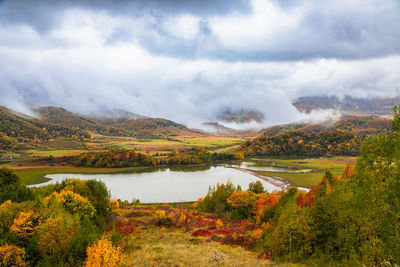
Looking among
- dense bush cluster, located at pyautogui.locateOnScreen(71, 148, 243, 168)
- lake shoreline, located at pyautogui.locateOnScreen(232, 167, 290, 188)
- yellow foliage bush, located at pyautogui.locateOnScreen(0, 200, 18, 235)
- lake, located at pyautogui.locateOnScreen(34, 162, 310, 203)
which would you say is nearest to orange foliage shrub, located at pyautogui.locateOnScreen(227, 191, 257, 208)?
lake, located at pyautogui.locateOnScreen(34, 162, 310, 203)

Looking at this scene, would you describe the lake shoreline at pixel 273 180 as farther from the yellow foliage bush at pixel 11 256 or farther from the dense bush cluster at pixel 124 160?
the yellow foliage bush at pixel 11 256

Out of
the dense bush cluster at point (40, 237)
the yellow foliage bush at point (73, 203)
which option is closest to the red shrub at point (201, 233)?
the dense bush cluster at point (40, 237)

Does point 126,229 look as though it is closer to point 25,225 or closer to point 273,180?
point 25,225

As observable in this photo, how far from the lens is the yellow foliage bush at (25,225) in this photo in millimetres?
19158

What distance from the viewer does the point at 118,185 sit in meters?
81.6

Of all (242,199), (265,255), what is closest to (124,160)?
(242,199)

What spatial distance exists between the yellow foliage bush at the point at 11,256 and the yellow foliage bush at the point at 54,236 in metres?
1.49

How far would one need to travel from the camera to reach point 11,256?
16.5 metres

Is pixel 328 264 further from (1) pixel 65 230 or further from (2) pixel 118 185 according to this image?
(2) pixel 118 185

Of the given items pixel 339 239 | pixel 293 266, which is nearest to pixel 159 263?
pixel 293 266

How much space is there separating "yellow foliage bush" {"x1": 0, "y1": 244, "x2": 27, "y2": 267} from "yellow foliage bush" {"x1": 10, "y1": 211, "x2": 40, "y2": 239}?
261cm

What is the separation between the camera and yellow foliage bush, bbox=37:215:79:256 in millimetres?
18036

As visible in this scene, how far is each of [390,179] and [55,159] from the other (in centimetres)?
15464

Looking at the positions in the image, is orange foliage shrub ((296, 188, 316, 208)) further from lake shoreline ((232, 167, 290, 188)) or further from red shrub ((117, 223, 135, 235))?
lake shoreline ((232, 167, 290, 188))
